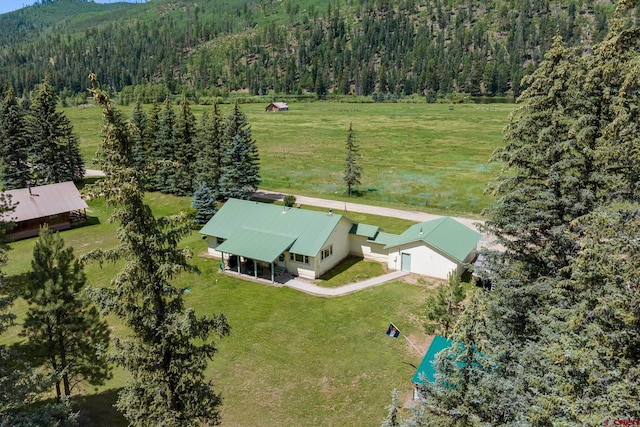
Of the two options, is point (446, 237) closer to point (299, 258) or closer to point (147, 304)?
point (299, 258)

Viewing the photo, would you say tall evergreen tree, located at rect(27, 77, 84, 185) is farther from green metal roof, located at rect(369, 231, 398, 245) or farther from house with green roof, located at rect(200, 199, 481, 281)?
green metal roof, located at rect(369, 231, 398, 245)

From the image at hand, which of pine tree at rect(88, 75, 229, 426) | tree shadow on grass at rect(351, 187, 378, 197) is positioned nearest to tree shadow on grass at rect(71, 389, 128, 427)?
pine tree at rect(88, 75, 229, 426)

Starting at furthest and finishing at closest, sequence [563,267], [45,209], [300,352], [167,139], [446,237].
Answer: [167,139], [45,209], [446,237], [300,352], [563,267]

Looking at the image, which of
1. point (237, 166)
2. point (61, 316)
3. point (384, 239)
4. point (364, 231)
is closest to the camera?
point (61, 316)

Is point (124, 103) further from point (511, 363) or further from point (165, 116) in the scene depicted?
point (511, 363)

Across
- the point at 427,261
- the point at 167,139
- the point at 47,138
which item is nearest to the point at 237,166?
the point at 167,139

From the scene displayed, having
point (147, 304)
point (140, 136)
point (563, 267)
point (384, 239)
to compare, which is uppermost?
point (140, 136)
